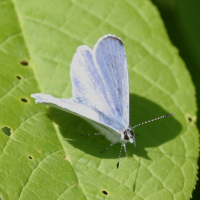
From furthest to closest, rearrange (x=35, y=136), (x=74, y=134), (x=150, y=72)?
(x=150, y=72) < (x=74, y=134) < (x=35, y=136)

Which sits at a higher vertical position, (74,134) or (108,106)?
(108,106)

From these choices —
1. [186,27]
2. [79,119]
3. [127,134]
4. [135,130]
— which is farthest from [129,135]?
[186,27]

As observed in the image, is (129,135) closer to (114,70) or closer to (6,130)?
(114,70)

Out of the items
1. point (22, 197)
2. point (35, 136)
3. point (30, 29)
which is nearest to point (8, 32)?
point (30, 29)

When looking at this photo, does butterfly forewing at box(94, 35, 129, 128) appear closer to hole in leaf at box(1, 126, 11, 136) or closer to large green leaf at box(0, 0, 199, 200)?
large green leaf at box(0, 0, 199, 200)

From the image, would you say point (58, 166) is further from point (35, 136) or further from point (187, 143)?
point (187, 143)

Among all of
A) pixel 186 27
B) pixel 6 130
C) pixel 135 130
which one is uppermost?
pixel 186 27

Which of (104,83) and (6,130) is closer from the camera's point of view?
(6,130)

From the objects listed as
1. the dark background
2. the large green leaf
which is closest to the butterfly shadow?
the large green leaf
